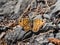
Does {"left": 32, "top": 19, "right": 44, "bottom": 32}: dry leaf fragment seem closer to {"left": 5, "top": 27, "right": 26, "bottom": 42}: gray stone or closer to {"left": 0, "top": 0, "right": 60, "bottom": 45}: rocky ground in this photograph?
{"left": 0, "top": 0, "right": 60, "bottom": 45}: rocky ground

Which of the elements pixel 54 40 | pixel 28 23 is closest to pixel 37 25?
pixel 28 23

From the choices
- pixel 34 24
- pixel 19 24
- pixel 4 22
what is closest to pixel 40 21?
pixel 34 24

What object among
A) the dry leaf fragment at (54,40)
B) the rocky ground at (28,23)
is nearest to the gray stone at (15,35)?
the rocky ground at (28,23)

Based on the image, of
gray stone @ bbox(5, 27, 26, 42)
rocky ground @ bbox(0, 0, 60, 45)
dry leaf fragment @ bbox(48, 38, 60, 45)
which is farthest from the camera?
gray stone @ bbox(5, 27, 26, 42)

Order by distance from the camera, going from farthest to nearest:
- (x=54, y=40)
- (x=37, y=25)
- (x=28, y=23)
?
→ (x=28, y=23)
(x=37, y=25)
(x=54, y=40)

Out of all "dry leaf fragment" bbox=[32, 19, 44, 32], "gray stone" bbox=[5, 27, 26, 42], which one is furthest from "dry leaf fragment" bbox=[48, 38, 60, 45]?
"gray stone" bbox=[5, 27, 26, 42]

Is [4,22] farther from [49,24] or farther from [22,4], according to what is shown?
[49,24]

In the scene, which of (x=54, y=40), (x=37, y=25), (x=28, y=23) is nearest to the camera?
(x=54, y=40)

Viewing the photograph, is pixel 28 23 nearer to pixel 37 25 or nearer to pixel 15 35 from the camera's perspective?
pixel 37 25

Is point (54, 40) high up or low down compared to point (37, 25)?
down
